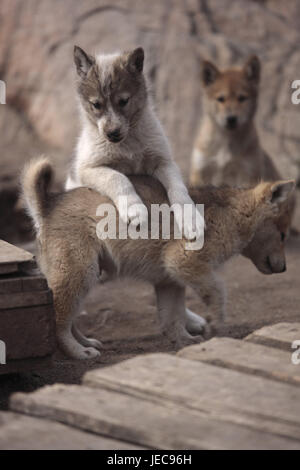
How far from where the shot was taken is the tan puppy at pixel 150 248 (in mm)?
4270

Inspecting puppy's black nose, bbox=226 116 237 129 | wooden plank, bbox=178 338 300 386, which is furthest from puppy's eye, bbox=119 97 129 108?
puppy's black nose, bbox=226 116 237 129

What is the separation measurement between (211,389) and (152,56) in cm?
824

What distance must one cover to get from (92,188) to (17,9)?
7260mm

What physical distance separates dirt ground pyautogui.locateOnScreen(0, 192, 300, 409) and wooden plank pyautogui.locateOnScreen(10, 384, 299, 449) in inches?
49.8

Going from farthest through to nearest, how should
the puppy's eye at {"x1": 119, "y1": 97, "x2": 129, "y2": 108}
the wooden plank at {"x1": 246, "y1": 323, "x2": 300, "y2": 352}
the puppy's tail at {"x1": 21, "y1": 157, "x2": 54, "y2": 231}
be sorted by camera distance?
the puppy's eye at {"x1": 119, "y1": 97, "x2": 129, "y2": 108}
the puppy's tail at {"x1": 21, "y1": 157, "x2": 54, "y2": 231}
the wooden plank at {"x1": 246, "y1": 323, "x2": 300, "y2": 352}

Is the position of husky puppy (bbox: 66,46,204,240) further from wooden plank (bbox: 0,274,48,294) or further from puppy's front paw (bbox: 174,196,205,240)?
wooden plank (bbox: 0,274,48,294)

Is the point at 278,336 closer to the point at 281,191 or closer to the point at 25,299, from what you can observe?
the point at 25,299

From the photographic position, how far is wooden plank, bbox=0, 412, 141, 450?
2170mm

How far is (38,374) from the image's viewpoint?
4004 mm

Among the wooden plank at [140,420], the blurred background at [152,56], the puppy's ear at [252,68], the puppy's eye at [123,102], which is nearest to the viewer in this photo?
the wooden plank at [140,420]

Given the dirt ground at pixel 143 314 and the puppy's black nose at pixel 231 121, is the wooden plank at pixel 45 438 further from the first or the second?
the puppy's black nose at pixel 231 121

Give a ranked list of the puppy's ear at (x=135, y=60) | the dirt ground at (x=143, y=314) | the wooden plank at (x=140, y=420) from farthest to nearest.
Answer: the puppy's ear at (x=135, y=60)
the dirt ground at (x=143, y=314)
the wooden plank at (x=140, y=420)

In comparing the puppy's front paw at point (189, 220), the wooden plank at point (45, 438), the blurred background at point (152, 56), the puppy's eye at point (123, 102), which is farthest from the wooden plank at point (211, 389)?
the blurred background at point (152, 56)

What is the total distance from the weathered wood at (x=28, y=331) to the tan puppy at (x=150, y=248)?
650 millimetres
